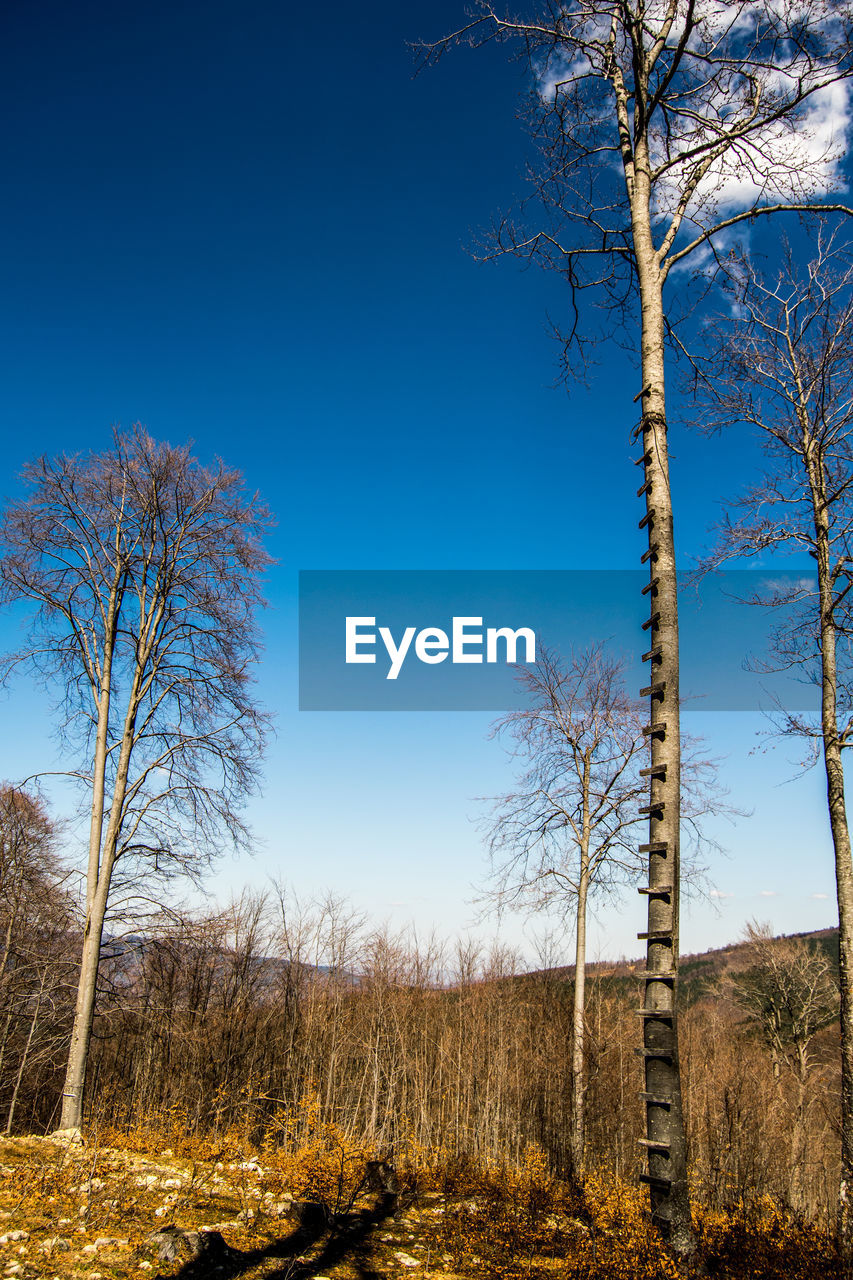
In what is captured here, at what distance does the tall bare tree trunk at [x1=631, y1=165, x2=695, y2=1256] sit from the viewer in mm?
4207

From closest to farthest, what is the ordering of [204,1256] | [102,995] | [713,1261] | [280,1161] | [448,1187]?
[713,1261] → [204,1256] → [280,1161] → [448,1187] → [102,995]

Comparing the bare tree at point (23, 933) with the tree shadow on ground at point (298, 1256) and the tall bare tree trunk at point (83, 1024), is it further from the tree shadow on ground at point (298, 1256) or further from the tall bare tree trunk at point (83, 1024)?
the tree shadow on ground at point (298, 1256)

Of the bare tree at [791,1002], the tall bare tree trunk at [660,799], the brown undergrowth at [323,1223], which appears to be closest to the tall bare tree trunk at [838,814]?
the brown undergrowth at [323,1223]

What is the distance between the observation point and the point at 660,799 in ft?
15.7

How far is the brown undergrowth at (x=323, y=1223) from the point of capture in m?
4.29

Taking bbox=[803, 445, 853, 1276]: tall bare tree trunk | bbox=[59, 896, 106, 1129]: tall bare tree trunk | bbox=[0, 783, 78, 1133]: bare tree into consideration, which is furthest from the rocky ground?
bbox=[0, 783, 78, 1133]: bare tree

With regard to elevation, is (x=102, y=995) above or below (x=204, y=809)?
below

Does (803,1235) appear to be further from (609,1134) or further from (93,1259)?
(609,1134)

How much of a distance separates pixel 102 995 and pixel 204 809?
3078 mm

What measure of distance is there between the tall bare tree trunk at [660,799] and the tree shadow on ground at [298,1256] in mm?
2178

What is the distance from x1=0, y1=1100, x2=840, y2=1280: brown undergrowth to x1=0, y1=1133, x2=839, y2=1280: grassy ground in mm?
18

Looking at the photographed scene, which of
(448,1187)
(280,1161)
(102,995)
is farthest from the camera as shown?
(102,995)

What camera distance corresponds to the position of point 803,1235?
195 inches

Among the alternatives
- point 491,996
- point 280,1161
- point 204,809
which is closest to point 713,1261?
point 280,1161
